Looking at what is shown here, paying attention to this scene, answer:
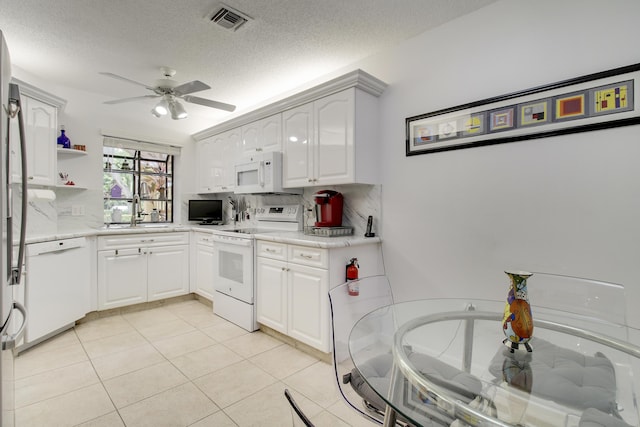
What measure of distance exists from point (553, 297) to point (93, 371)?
3.05m

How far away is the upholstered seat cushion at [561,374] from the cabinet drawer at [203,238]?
3.30m

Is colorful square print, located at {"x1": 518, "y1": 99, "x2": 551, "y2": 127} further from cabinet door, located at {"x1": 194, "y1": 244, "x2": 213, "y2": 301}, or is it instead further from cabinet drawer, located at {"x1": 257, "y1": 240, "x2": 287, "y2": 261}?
cabinet door, located at {"x1": 194, "y1": 244, "x2": 213, "y2": 301}

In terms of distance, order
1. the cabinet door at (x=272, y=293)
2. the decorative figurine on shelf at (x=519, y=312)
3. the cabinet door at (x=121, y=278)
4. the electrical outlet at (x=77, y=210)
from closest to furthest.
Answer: the decorative figurine on shelf at (x=519, y=312), the cabinet door at (x=272, y=293), the cabinet door at (x=121, y=278), the electrical outlet at (x=77, y=210)

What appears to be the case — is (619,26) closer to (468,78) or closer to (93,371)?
(468,78)

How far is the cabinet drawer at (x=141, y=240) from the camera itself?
3.41m

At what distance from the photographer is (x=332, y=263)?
7.86ft

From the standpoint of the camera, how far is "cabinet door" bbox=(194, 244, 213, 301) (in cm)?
377

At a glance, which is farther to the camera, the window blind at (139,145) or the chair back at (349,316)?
the window blind at (139,145)

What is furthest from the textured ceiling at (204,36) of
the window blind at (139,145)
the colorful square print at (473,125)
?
the colorful square print at (473,125)

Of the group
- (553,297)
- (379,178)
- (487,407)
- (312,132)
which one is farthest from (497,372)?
(312,132)

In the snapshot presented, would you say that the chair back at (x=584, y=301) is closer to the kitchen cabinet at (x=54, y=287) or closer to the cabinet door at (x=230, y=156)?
the cabinet door at (x=230, y=156)

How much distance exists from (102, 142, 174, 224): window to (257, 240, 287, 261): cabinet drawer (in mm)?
2406

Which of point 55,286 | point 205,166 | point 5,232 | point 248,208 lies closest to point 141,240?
point 55,286

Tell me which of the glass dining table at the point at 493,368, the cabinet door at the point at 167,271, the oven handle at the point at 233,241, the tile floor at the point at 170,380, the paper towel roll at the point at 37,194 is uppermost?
the paper towel roll at the point at 37,194
